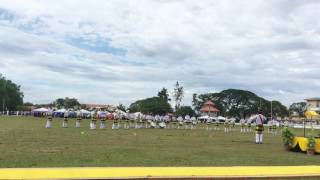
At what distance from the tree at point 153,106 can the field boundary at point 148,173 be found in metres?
129

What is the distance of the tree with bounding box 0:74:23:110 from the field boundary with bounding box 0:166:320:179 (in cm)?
13961

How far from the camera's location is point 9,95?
6004 inches

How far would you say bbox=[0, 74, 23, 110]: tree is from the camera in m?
148

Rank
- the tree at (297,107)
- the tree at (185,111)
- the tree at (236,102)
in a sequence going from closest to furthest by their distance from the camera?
the tree at (185,111), the tree at (236,102), the tree at (297,107)

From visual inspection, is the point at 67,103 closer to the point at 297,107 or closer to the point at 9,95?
the point at 9,95

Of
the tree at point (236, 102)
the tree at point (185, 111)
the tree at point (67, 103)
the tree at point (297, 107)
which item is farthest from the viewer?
the tree at point (297, 107)

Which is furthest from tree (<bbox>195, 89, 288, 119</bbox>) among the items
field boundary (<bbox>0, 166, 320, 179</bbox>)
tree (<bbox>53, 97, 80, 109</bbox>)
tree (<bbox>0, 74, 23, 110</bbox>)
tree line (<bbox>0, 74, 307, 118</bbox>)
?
field boundary (<bbox>0, 166, 320, 179</bbox>)

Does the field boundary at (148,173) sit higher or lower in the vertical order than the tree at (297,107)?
lower

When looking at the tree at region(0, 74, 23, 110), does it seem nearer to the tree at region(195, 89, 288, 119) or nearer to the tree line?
the tree line

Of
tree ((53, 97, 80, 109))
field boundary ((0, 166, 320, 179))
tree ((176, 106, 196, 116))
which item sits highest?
tree ((53, 97, 80, 109))

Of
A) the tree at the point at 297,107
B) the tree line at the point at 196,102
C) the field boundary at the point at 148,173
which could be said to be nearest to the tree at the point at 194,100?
the tree line at the point at 196,102

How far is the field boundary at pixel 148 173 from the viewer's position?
11.0 meters

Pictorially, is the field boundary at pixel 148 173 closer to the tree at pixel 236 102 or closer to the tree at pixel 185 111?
the tree at pixel 185 111

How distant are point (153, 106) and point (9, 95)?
41999 millimetres
